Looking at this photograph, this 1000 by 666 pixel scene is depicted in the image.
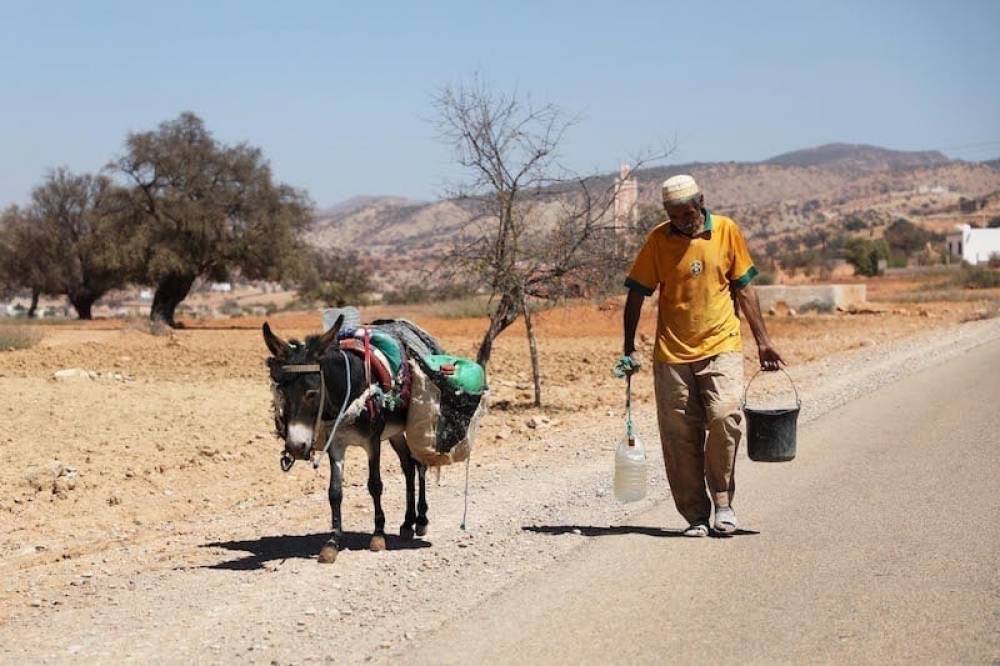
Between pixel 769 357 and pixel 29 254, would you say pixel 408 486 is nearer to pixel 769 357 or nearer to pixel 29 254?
pixel 769 357

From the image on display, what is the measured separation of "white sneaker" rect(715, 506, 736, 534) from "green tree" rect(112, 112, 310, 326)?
40824 mm

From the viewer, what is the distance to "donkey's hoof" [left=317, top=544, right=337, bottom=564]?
893 cm

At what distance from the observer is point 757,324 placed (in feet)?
30.8

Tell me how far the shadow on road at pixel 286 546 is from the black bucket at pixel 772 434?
7.80 ft

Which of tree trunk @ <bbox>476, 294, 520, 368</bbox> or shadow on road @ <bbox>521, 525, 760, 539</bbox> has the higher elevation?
tree trunk @ <bbox>476, 294, 520, 368</bbox>

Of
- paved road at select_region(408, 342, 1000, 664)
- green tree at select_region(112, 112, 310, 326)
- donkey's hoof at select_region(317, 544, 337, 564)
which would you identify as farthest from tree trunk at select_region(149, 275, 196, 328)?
donkey's hoof at select_region(317, 544, 337, 564)

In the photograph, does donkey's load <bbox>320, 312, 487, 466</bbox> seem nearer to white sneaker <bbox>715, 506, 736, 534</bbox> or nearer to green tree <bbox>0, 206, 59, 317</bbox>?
white sneaker <bbox>715, 506, 736, 534</bbox>

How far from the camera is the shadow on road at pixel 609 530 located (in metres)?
9.36

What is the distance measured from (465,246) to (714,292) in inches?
465

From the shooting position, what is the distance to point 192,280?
50281mm

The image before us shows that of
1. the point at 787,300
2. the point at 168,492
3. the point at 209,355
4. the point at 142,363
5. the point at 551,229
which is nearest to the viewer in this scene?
the point at 168,492

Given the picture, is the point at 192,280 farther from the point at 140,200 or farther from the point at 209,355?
the point at 209,355

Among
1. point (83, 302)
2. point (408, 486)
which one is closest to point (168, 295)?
point (83, 302)

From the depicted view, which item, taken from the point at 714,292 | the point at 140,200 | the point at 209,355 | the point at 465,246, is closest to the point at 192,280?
the point at 140,200
